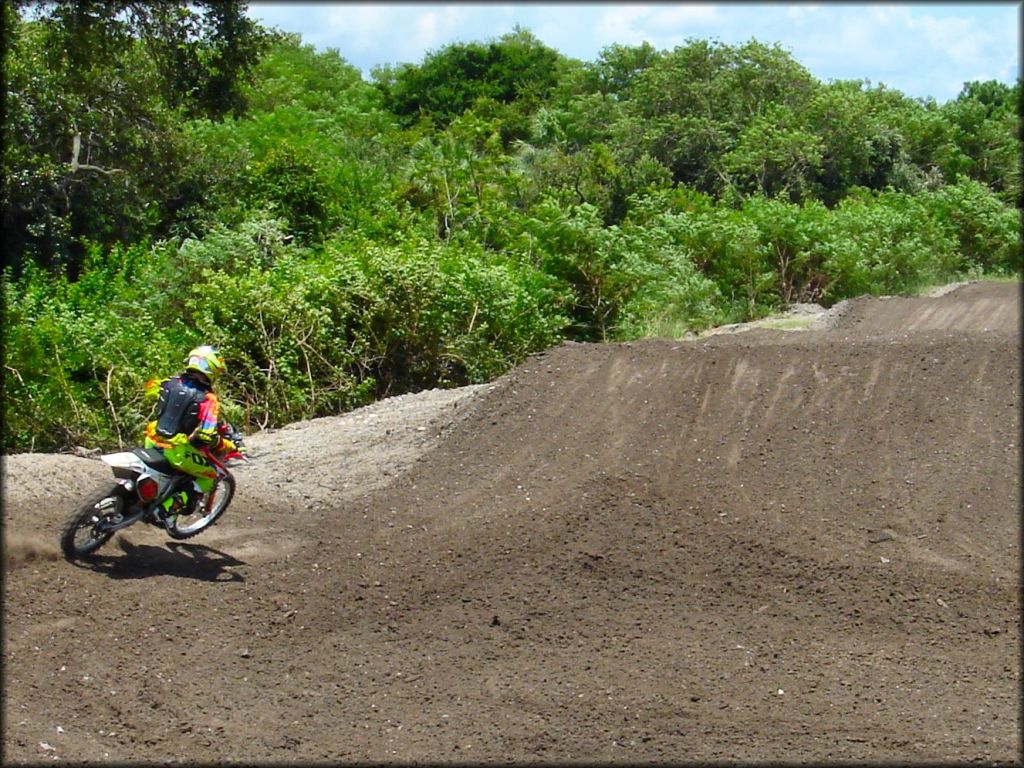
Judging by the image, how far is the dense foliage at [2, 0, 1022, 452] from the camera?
1153 centimetres

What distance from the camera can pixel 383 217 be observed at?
18828 millimetres

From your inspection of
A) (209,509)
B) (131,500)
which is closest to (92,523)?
(131,500)

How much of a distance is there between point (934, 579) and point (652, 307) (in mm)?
9534

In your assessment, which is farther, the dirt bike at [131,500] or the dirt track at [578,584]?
the dirt bike at [131,500]

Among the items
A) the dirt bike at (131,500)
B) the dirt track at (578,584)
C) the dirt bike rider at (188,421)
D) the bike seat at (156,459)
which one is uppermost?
the dirt bike rider at (188,421)

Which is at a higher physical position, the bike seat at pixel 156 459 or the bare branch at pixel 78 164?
the bare branch at pixel 78 164

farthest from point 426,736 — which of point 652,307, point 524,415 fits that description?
point 652,307

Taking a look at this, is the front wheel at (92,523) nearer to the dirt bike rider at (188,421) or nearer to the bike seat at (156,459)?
the bike seat at (156,459)

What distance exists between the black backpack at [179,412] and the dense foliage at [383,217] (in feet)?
11.5

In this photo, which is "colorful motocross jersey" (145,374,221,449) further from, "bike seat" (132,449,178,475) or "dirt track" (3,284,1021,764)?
"dirt track" (3,284,1021,764)

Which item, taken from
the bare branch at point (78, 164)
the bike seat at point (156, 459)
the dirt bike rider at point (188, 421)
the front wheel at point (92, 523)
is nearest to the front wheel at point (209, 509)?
the dirt bike rider at point (188, 421)

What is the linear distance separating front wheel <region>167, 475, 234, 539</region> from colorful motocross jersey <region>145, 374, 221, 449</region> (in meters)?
0.60

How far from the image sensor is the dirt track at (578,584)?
20.0ft

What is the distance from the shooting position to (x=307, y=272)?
13664 millimetres
